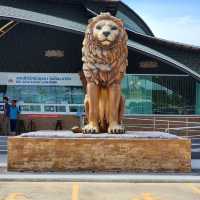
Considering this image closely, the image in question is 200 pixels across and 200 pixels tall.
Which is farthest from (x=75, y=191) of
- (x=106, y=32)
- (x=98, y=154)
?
(x=106, y=32)

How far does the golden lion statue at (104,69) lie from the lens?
12109 mm

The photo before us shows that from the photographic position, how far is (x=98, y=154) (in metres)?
11.5

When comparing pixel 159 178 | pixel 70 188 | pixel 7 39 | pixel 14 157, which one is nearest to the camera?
pixel 70 188

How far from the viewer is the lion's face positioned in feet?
39.1

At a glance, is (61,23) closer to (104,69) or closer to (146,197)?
(104,69)

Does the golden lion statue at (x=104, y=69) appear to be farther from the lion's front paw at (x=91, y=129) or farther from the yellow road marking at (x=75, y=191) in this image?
the yellow road marking at (x=75, y=191)

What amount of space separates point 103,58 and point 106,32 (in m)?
0.58

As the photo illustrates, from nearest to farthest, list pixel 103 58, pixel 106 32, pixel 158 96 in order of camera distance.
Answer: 1. pixel 106 32
2. pixel 103 58
3. pixel 158 96

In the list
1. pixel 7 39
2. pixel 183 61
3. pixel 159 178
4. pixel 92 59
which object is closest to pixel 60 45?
pixel 7 39

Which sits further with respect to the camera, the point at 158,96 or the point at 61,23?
the point at 158,96

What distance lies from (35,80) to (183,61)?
7.13m

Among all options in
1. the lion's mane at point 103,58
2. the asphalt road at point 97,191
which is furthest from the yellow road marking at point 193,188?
the lion's mane at point 103,58

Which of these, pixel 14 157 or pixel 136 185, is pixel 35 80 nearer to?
pixel 14 157

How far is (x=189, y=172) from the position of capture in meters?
11.6
